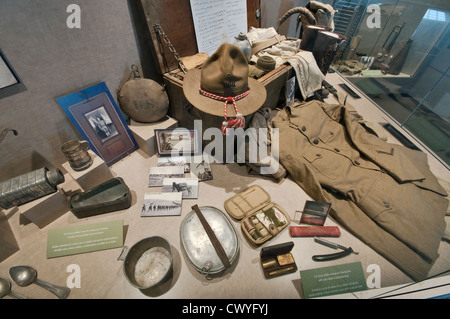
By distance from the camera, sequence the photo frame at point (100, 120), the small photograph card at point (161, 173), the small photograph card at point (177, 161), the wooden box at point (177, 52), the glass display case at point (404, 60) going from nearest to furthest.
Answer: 1. the photo frame at point (100, 120)
2. the wooden box at point (177, 52)
3. the small photograph card at point (161, 173)
4. the small photograph card at point (177, 161)
5. the glass display case at point (404, 60)

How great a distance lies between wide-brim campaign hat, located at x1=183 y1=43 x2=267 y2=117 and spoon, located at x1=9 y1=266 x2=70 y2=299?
1419 millimetres

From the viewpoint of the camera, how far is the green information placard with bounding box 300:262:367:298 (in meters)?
1.24

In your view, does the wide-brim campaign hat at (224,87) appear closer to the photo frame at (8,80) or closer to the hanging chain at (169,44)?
the hanging chain at (169,44)

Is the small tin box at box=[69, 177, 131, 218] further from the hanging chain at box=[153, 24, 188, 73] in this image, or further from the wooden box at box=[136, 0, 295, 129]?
the hanging chain at box=[153, 24, 188, 73]

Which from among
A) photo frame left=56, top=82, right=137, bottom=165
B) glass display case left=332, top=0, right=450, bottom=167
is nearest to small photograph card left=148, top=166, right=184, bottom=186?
photo frame left=56, top=82, right=137, bottom=165

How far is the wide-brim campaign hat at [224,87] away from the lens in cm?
137

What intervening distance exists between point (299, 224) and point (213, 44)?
6.74 feet

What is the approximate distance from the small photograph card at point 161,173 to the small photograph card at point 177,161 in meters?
0.06

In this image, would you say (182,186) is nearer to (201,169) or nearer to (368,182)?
(201,169)

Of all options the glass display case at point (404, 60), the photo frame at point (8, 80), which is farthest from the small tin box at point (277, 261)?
the glass display case at point (404, 60)

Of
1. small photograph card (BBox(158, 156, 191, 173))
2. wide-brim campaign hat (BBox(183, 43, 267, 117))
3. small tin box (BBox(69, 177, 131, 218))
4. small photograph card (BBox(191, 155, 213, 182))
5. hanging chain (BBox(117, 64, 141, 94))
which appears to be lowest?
small photograph card (BBox(191, 155, 213, 182))

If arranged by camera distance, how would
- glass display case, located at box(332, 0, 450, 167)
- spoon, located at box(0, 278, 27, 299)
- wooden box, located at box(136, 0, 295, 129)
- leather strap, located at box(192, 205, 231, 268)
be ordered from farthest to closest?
glass display case, located at box(332, 0, 450, 167)
wooden box, located at box(136, 0, 295, 129)
leather strap, located at box(192, 205, 231, 268)
spoon, located at box(0, 278, 27, 299)

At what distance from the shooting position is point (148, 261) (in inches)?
51.9
